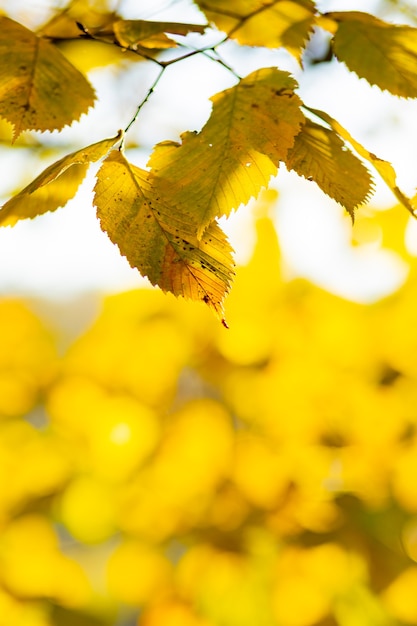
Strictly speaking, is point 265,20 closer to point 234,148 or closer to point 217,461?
point 234,148

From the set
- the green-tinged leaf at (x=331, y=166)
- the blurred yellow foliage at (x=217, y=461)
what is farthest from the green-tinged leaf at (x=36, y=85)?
the blurred yellow foliage at (x=217, y=461)

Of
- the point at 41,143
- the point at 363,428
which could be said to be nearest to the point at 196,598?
the point at 363,428

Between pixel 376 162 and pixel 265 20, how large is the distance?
4.7 inches

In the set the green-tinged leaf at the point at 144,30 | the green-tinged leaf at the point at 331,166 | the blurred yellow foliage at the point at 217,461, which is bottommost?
the blurred yellow foliage at the point at 217,461

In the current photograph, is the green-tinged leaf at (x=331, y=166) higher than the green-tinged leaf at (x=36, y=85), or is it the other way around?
the green-tinged leaf at (x=331, y=166)

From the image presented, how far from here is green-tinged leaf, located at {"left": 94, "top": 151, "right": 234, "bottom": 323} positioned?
0.29 m

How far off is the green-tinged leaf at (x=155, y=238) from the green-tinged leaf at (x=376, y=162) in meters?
0.10

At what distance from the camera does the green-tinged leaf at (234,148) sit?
0.88 feet

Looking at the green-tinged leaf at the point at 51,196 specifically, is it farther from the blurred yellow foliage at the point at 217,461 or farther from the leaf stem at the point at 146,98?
the blurred yellow foliage at the point at 217,461

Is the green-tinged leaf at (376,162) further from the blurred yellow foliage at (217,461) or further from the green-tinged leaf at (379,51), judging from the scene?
the blurred yellow foliage at (217,461)

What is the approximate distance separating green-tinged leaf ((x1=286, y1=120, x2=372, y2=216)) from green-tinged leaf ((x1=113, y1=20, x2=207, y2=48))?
0.32 ft

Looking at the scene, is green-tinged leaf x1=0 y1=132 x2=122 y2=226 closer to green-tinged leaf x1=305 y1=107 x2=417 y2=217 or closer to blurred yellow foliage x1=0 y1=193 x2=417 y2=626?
green-tinged leaf x1=305 y1=107 x2=417 y2=217

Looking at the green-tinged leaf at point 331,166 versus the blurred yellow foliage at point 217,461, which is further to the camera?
the blurred yellow foliage at point 217,461

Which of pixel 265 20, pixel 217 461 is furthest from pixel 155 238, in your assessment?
pixel 217 461
